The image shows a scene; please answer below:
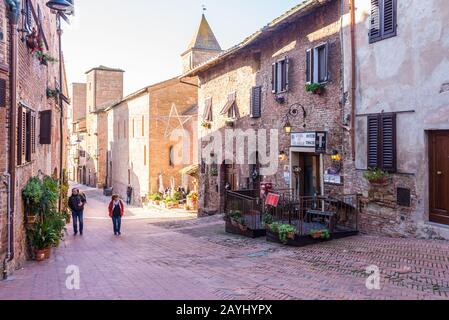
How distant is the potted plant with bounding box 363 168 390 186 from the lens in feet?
36.7

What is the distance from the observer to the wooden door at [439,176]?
32.3 feet

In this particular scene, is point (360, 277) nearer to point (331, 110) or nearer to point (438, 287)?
point (438, 287)

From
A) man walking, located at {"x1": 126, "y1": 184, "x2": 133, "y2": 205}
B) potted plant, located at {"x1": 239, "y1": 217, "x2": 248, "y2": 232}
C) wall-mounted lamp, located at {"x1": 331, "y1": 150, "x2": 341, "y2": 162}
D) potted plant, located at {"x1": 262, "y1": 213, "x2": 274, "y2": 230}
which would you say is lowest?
man walking, located at {"x1": 126, "y1": 184, "x2": 133, "y2": 205}

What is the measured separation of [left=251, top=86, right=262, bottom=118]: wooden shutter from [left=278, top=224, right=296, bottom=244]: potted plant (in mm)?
7109

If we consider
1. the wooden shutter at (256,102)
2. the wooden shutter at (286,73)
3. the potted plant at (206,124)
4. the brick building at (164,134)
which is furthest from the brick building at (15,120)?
the brick building at (164,134)

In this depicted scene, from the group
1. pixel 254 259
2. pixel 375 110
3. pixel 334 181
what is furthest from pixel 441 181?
pixel 254 259

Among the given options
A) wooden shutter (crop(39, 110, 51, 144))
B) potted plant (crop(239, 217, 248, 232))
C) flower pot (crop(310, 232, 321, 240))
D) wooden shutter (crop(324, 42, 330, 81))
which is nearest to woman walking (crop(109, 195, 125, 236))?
wooden shutter (crop(39, 110, 51, 144))

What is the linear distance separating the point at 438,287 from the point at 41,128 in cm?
1064

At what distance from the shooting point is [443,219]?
9.90 m

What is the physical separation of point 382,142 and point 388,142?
16 centimetres

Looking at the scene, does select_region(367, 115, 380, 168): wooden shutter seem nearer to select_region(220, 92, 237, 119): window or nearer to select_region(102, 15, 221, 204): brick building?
select_region(220, 92, 237, 119): window

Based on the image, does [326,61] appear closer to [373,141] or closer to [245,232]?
[373,141]

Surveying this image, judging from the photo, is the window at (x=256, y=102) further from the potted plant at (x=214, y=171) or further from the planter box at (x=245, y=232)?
the planter box at (x=245, y=232)

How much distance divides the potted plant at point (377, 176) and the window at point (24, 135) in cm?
786
